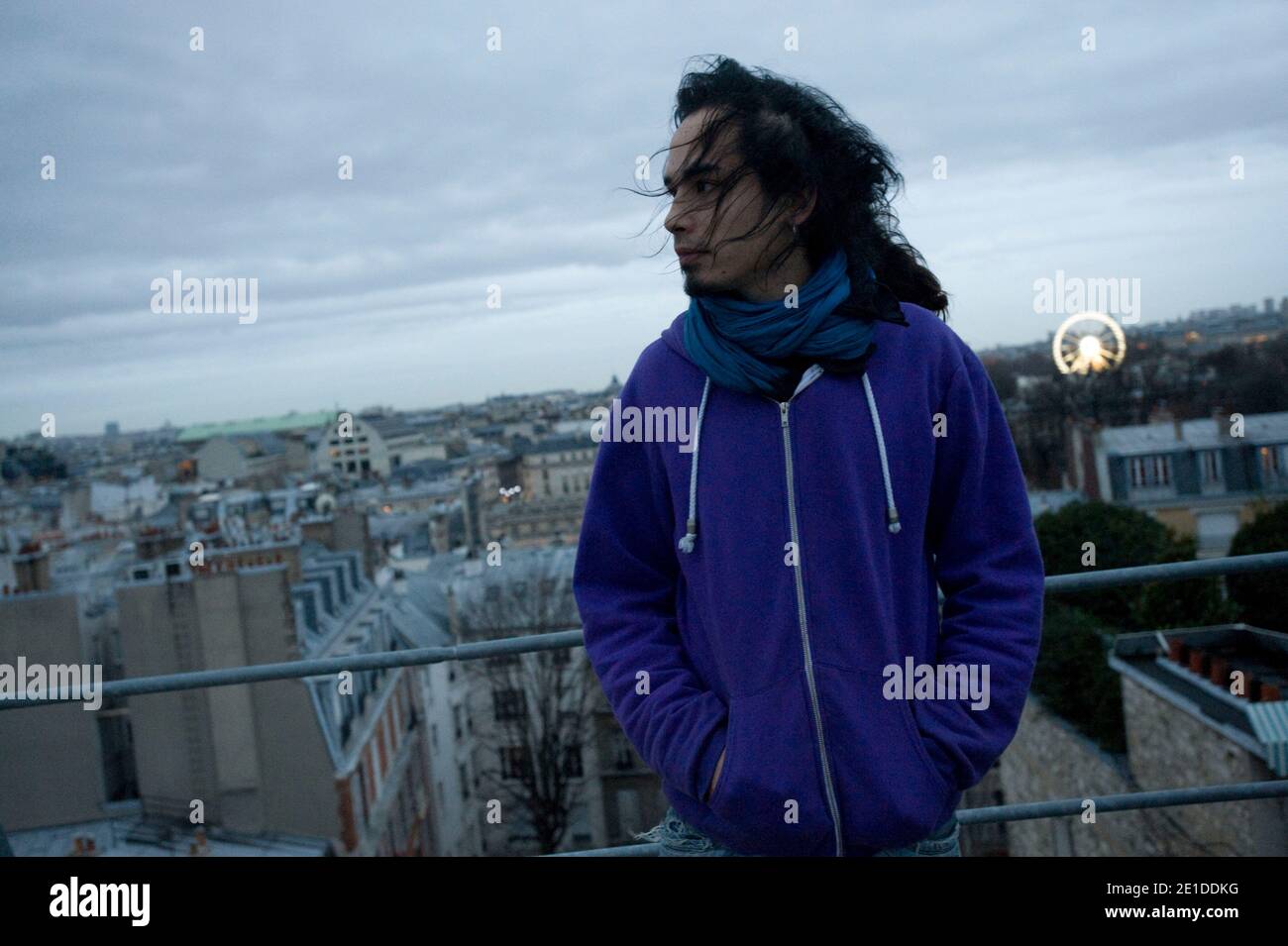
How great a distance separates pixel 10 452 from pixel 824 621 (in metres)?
40.8

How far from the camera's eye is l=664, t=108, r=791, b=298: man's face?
1.42 metres

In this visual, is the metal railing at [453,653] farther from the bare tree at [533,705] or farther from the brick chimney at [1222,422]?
the brick chimney at [1222,422]

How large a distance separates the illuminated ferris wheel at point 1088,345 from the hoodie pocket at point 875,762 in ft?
95.7

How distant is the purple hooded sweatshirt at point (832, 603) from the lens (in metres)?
1.34

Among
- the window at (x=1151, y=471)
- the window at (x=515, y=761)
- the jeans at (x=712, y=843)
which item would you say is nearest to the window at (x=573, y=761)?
the window at (x=515, y=761)

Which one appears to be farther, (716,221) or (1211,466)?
(1211,466)

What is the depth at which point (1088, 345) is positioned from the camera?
29.9 meters

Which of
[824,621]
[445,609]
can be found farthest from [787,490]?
[445,609]

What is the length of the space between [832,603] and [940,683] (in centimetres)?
16

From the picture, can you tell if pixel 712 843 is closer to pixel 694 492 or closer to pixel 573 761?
pixel 694 492

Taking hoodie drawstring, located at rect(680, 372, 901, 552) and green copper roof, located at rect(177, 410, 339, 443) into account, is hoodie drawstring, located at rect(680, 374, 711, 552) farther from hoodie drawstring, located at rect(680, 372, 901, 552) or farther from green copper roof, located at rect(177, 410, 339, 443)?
green copper roof, located at rect(177, 410, 339, 443)

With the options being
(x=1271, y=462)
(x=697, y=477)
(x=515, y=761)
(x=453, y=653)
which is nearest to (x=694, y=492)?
(x=697, y=477)

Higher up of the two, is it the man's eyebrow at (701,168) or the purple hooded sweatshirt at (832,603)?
the man's eyebrow at (701,168)
